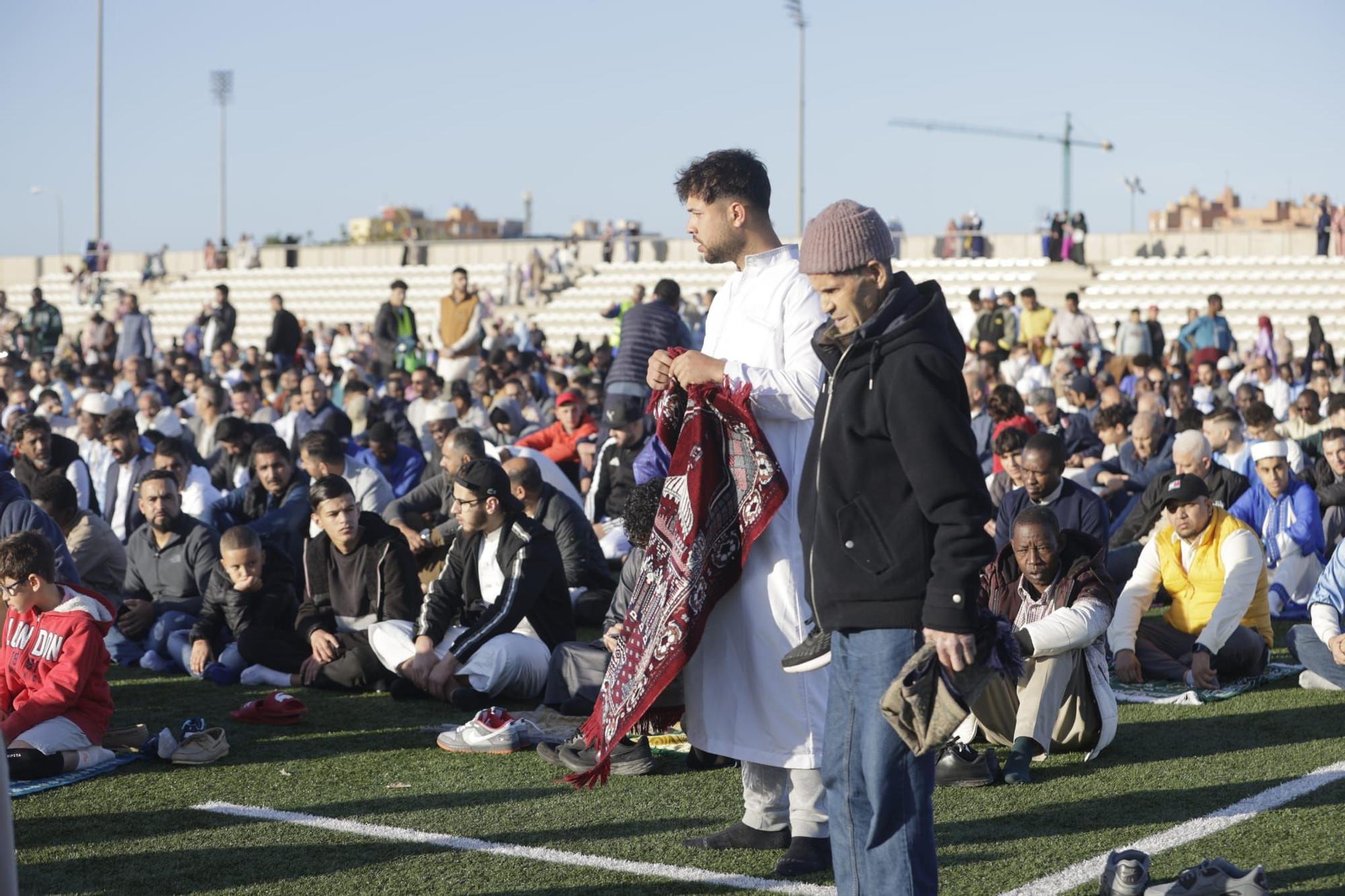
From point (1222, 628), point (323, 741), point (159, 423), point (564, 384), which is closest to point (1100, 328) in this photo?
point (564, 384)

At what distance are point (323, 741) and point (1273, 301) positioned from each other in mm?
25994

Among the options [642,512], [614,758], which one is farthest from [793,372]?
[614,758]

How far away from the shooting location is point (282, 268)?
47.1 metres

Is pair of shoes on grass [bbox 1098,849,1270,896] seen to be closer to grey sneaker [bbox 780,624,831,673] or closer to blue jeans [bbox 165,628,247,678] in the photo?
grey sneaker [bbox 780,624,831,673]

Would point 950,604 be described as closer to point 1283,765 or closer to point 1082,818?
point 1082,818

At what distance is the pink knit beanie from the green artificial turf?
204 cm

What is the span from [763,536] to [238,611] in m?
4.38

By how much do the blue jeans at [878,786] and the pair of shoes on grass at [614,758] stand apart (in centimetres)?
270

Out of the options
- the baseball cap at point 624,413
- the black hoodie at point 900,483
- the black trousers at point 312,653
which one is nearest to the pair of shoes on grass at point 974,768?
the black hoodie at point 900,483

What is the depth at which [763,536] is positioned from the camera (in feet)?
15.4

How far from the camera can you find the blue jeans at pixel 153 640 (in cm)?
868

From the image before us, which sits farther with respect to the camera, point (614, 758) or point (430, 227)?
point (430, 227)

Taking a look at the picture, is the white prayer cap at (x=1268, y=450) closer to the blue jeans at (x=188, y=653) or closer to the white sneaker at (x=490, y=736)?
the white sneaker at (x=490, y=736)

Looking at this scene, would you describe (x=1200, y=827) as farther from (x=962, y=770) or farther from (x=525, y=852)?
(x=525, y=852)
